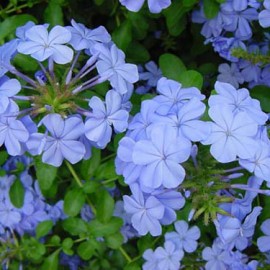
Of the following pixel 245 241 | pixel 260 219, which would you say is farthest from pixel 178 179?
pixel 260 219

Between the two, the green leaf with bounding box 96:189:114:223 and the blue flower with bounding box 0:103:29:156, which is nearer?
the blue flower with bounding box 0:103:29:156

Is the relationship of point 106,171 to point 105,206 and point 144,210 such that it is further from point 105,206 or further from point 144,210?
point 144,210

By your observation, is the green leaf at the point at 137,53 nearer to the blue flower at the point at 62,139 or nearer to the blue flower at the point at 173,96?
the blue flower at the point at 173,96

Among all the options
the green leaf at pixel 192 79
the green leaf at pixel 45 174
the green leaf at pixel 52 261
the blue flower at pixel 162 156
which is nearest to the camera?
the blue flower at pixel 162 156

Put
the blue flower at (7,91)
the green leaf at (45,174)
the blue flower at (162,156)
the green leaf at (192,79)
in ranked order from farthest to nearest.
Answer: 1. the green leaf at (45,174)
2. the green leaf at (192,79)
3. the blue flower at (7,91)
4. the blue flower at (162,156)

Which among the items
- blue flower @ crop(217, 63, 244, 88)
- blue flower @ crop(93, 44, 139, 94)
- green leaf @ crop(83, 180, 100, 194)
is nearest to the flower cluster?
blue flower @ crop(217, 63, 244, 88)

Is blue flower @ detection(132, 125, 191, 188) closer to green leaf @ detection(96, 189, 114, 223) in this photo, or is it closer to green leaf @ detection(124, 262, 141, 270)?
green leaf @ detection(96, 189, 114, 223)

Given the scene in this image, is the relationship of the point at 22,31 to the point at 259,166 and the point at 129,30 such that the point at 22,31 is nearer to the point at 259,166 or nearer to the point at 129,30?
the point at 129,30

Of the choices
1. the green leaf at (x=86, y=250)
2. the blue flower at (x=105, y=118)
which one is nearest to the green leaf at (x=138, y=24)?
the blue flower at (x=105, y=118)

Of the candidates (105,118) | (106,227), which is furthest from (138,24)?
(106,227)
